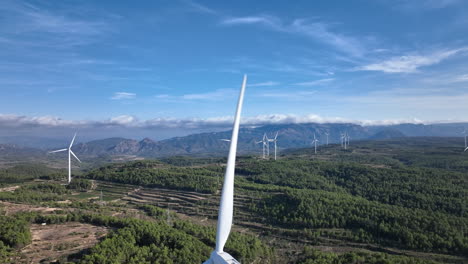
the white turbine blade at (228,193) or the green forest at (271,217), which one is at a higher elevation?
the white turbine blade at (228,193)

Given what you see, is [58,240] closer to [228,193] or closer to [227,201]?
[227,201]

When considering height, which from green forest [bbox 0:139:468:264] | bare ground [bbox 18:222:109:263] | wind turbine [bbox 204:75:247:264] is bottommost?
green forest [bbox 0:139:468:264]

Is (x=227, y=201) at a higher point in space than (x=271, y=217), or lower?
higher

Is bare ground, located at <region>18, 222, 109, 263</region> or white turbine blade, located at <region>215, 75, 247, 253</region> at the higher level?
white turbine blade, located at <region>215, 75, 247, 253</region>

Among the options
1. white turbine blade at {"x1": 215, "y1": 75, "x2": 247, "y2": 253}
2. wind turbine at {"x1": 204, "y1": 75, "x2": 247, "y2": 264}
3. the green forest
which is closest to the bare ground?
the green forest

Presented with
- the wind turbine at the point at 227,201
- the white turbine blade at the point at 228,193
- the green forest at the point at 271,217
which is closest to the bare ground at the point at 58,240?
the green forest at the point at 271,217

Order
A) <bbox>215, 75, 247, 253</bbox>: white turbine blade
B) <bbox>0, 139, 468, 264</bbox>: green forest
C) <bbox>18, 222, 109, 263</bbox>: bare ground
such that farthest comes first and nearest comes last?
<bbox>0, 139, 468, 264</bbox>: green forest, <bbox>18, 222, 109, 263</bbox>: bare ground, <bbox>215, 75, 247, 253</bbox>: white turbine blade

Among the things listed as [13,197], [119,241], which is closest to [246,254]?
[119,241]

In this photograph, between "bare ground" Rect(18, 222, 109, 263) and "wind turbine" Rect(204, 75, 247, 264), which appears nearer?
"wind turbine" Rect(204, 75, 247, 264)

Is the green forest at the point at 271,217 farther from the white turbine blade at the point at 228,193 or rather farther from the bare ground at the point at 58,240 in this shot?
the white turbine blade at the point at 228,193

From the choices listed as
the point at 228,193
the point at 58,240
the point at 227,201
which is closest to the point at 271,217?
the point at 58,240

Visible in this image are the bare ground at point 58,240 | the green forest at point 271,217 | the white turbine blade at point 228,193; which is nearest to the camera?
the white turbine blade at point 228,193

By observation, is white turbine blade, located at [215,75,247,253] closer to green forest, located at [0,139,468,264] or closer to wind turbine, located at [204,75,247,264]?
wind turbine, located at [204,75,247,264]

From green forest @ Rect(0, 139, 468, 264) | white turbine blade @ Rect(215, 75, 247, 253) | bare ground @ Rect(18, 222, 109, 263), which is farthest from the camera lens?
green forest @ Rect(0, 139, 468, 264)
